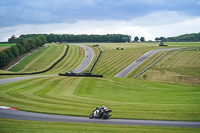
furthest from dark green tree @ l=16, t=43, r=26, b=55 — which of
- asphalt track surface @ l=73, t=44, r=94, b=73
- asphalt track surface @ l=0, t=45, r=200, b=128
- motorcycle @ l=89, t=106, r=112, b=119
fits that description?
motorcycle @ l=89, t=106, r=112, b=119

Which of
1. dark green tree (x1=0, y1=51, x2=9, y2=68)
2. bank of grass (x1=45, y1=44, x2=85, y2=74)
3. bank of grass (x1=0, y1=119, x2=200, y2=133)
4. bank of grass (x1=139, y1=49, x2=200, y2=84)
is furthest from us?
dark green tree (x1=0, y1=51, x2=9, y2=68)

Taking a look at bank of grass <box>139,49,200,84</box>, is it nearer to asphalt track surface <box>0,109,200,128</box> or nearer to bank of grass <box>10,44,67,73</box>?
asphalt track surface <box>0,109,200,128</box>

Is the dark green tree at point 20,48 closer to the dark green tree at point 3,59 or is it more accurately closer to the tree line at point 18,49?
the tree line at point 18,49

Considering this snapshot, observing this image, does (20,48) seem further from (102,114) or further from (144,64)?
(102,114)

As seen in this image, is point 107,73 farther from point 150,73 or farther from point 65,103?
point 65,103

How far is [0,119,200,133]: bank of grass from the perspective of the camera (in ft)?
64.3

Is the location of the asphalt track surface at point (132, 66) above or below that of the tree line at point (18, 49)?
below

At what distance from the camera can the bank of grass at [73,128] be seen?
1959 centimetres

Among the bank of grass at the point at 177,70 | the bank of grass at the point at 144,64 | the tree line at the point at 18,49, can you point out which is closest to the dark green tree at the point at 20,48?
the tree line at the point at 18,49

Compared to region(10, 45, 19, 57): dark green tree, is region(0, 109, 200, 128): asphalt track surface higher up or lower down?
lower down

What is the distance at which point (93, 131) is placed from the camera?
1942 centimetres

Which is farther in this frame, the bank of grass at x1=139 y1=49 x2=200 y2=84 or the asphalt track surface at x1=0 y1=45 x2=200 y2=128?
the bank of grass at x1=139 y1=49 x2=200 y2=84

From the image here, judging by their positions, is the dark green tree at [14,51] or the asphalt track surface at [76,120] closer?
the asphalt track surface at [76,120]

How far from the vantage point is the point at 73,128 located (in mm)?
20328
